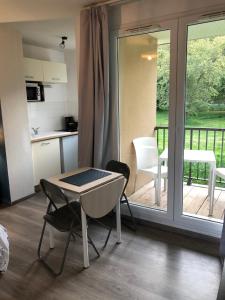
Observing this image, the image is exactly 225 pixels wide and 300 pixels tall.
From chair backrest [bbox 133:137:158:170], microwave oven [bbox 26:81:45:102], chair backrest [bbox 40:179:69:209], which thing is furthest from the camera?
microwave oven [bbox 26:81:45:102]

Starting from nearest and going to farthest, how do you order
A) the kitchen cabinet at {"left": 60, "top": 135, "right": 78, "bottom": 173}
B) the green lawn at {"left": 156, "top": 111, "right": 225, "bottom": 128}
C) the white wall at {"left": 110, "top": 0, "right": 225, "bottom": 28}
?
1. the white wall at {"left": 110, "top": 0, "right": 225, "bottom": 28}
2. the green lawn at {"left": 156, "top": 111, "right": 225, "bottom": 128}
3. the kitchen cabinet at {"left": 60, "top": 135, "right": 78, "bottom": 173}

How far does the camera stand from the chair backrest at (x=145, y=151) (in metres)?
3.25

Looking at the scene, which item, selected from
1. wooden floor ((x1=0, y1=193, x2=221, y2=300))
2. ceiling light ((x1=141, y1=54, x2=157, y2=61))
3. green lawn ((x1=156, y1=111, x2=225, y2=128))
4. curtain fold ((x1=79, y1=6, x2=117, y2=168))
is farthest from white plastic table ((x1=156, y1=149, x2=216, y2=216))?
ceiling light ((x1=141, y1=54, x2=157, y2=61))

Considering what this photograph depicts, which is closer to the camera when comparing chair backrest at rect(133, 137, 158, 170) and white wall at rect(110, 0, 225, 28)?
white wall at rect(110, 0, 225, 28)

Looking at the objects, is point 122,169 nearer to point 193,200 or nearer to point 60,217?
point 60,217

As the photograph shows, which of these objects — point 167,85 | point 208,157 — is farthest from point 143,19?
point 208,157

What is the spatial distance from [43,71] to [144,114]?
1890mm

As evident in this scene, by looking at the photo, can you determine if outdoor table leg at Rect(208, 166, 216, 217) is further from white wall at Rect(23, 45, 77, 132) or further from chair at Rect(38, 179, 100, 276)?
white wall at Rect(23, 45, 77, 132)

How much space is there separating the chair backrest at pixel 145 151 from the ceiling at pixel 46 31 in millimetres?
1762

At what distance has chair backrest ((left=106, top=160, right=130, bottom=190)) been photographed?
263 cm

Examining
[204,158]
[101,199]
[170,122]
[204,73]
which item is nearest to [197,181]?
[204,158]

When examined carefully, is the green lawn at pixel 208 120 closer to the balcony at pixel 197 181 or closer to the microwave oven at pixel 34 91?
the balcony at pixel 197 181

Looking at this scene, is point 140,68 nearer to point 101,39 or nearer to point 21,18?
point 101,39

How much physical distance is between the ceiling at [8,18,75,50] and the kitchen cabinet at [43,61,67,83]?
37 centimetres
